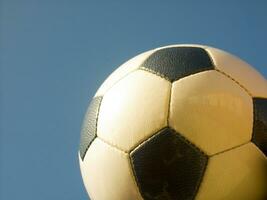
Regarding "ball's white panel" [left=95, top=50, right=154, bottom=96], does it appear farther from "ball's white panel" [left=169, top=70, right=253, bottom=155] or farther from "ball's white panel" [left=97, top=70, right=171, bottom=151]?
"ball's white panel" [left=169, top=70, right=253, bottom=155]

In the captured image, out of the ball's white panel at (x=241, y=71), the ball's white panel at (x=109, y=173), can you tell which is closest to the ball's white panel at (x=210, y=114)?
the ball's white panel at (x=241, y=71)

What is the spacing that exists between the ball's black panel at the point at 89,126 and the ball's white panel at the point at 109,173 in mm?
54

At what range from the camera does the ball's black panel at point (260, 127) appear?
7.88 ft

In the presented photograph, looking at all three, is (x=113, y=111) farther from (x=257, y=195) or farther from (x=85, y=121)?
(x=257, y=195)

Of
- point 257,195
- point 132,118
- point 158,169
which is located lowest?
point 257,195

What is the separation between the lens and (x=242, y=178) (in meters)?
2.32

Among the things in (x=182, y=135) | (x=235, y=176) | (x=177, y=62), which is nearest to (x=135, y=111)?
(x=182, y=135)

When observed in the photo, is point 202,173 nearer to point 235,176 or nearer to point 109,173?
point 235,176

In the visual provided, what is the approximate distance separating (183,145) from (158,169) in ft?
0.52

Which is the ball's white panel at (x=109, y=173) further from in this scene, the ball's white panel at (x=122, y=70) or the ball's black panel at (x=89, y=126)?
the ball's white panel at (x=122, y=70)

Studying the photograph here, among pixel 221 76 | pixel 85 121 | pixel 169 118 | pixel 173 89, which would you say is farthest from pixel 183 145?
pixel 85 121

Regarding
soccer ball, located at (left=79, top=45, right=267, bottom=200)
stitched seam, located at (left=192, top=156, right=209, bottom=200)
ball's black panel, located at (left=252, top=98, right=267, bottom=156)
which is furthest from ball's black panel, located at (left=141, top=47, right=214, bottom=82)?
stitched seam, located at (left=192, top=156, right=209, bottom=200)

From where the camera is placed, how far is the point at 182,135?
2.30 metres

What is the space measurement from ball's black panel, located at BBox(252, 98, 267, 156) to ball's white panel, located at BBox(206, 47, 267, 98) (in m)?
0.08
